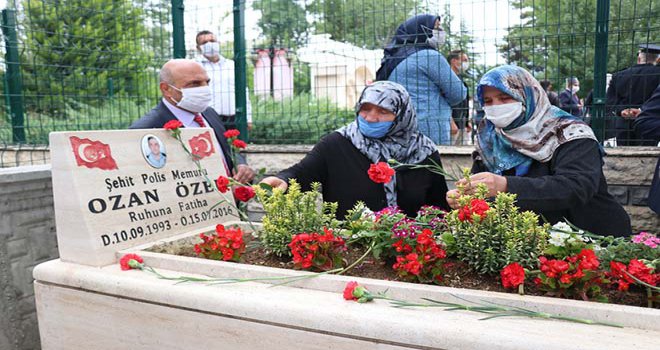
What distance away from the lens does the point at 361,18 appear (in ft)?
15.8

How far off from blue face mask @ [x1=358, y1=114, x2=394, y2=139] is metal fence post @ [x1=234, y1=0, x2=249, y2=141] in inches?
103

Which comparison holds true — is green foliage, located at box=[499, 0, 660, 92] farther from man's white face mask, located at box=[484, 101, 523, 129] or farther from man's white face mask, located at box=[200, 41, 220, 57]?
man's white face mask, located at box=[200, 41, 220, 57]

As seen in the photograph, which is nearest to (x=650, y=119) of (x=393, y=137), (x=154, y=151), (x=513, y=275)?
(x=393, y=137)

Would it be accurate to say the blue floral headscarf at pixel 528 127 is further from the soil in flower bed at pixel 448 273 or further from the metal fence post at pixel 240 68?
the metal fence post at pixel 240 68

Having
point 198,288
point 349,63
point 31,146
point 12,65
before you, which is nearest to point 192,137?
point 198,288

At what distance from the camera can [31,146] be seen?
5824mm

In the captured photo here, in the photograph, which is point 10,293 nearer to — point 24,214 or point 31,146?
point 24,214

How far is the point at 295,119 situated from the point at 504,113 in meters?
3.14

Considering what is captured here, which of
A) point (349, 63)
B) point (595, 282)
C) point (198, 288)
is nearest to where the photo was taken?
point (595, 282)

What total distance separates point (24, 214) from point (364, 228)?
207 centimetres

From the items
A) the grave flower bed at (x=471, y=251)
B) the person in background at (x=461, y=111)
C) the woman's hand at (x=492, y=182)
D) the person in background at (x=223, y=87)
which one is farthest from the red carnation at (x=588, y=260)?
the person in background at (x=223, y=87)

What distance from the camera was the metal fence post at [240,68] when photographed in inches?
207

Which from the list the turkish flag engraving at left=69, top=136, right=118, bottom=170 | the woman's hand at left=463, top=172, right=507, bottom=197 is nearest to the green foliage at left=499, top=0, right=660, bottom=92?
the woman's hand at left=463, top=172, right=507, bottom=197

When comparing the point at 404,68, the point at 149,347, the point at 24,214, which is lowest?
the point at 149,347
